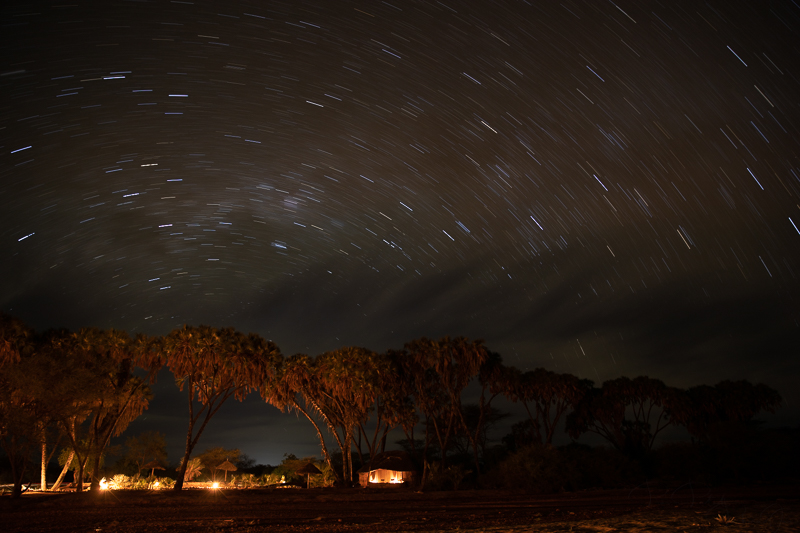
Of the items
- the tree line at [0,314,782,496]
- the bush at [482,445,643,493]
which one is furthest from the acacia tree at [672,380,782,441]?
the bush at [482,445,643,493]

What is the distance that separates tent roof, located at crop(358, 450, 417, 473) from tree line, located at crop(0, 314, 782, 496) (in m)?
0.87

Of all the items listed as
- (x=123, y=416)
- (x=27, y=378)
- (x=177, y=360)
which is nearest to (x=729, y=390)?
(x=177, y=360)

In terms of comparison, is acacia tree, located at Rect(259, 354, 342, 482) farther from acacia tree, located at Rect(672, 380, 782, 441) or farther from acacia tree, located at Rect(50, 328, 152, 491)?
acacia tree, located at Rect(672, 380, 782, 441)

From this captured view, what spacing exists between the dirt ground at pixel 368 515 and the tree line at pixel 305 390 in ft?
17.6

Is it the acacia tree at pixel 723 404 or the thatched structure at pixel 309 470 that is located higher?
the acacia tree at pixel 723 404

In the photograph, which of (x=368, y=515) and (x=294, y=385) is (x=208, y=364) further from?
(x=368, y=515)

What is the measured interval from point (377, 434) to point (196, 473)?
23389mm

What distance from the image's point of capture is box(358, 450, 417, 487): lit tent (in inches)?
1706

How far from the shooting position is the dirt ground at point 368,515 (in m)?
11.6

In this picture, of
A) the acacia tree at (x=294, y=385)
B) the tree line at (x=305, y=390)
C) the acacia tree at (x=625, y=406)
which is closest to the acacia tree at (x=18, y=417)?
the tree line at (x=305, y=390)

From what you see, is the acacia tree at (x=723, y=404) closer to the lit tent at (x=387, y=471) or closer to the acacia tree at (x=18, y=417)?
the lit tent at (x=387, y=471)

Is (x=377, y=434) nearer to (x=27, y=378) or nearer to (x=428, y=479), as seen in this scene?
(x=428, y=479)

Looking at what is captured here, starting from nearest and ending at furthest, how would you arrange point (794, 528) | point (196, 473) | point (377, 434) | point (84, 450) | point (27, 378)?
point (794, 528) → point (27, 378) → point (84, 450) → point (377, 434) → point (196, 473)

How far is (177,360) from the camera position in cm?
3538
